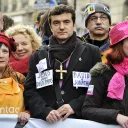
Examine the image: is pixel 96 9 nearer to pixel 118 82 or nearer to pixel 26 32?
pixel 26 32

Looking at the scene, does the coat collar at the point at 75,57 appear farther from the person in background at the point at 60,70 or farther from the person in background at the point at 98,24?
Answer: the person in background at the point at 98,24

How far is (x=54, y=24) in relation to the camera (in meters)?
3.73

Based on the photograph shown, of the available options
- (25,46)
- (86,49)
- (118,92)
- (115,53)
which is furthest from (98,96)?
(25,46)

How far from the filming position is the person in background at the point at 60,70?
3.51 meters

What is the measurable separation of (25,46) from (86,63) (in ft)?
3.91

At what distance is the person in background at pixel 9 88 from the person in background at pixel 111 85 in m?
0.69

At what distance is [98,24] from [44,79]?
1274 millimetres

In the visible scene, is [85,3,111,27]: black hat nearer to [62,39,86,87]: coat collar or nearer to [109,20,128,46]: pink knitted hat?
[62,39,86,87]: coat collar

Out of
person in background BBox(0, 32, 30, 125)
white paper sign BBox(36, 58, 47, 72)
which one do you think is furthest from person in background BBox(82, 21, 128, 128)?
person in background BBox(0, 32, 30, 125)

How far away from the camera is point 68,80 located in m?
3.57

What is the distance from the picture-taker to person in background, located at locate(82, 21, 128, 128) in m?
3.08

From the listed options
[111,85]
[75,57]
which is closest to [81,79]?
[75,57]

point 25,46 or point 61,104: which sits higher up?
point 25,46

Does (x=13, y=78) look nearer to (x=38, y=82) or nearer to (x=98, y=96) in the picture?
(x=38, y=82)
